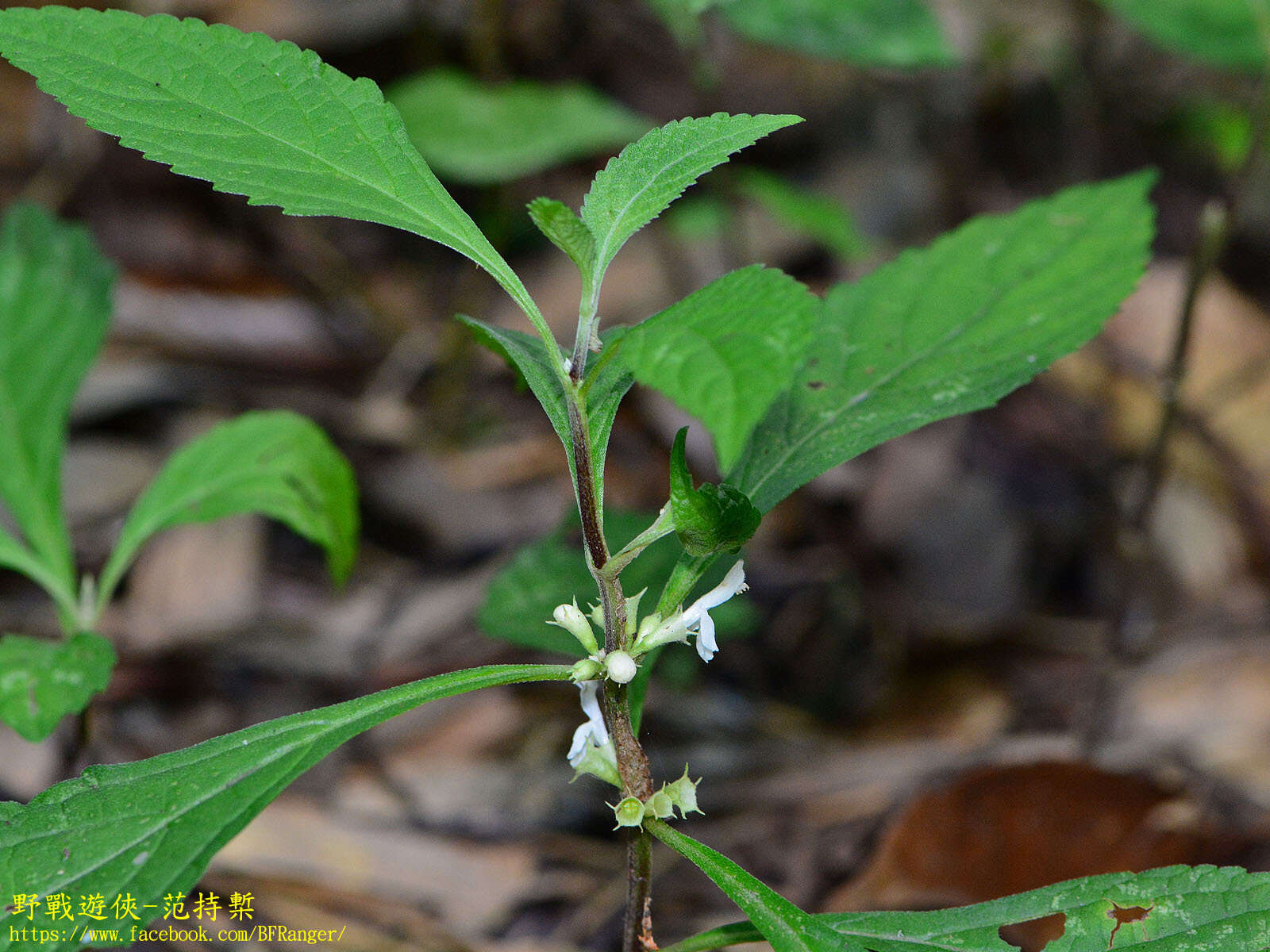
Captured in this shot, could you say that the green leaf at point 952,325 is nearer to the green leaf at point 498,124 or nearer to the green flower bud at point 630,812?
the green flower bud at point 630,812

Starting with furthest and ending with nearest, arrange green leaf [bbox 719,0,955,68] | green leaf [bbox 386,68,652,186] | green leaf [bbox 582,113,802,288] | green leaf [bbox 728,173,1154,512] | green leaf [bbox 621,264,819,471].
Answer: green leaf [bbox 386,68,652,186], green leaf [bbox 719,0,955,68], green leaf [bbox 728,173,1154,512], green leaf [bbox 582,113,802,288], green leaf [bbox 621,264,819,471]

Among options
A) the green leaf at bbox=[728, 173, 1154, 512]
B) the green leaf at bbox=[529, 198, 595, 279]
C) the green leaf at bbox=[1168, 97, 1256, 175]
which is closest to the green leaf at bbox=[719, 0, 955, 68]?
the green leaf at bbox=[728, 173, 1154, 512]

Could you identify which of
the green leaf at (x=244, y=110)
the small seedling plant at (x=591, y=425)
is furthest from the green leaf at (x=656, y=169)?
the green leaf at (x=244, y=110)

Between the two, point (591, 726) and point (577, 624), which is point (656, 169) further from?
point (591, 726)

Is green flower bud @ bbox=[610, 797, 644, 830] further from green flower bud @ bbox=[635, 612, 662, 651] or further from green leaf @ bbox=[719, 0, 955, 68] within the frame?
green leaf @ bbox=[719, 0, 955, 68]

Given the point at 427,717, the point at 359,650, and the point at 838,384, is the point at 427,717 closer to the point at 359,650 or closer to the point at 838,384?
the point at 359,650

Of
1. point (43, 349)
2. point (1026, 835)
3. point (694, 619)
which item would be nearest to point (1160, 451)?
point (1026, 835)
